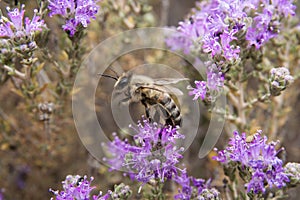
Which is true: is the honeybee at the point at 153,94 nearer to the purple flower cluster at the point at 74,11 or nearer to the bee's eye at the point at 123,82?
the bee's eye at the point at 123,82

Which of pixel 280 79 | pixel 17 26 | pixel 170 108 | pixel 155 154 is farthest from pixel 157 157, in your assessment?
pixel 17 26

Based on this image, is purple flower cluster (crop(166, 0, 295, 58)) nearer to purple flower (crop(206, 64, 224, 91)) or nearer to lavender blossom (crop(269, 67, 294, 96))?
purple flower (crop(206, 64, 224, 91))

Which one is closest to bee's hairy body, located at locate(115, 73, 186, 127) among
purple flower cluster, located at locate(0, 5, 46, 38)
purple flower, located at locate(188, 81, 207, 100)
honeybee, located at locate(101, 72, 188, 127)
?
honeybee, located at locate(101, 72, 188, 127)

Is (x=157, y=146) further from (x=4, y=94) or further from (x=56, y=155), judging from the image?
(x=4, y=94)

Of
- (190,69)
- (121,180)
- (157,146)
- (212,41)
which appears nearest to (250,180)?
(157,146)

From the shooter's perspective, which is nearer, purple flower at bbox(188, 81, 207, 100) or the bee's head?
purple flower at bbox(188, 81, 207, 100)

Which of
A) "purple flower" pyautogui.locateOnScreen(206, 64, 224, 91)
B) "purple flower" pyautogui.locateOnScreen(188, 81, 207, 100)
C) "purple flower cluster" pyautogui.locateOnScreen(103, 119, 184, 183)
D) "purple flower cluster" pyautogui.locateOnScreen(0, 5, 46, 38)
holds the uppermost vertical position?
"purple flower cluster" pyautogui.locateOnScreen(0, 5, 46, 38)

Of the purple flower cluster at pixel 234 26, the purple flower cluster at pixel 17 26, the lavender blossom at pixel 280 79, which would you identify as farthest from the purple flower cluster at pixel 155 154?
the purple flower cluster at pixel 17 26
